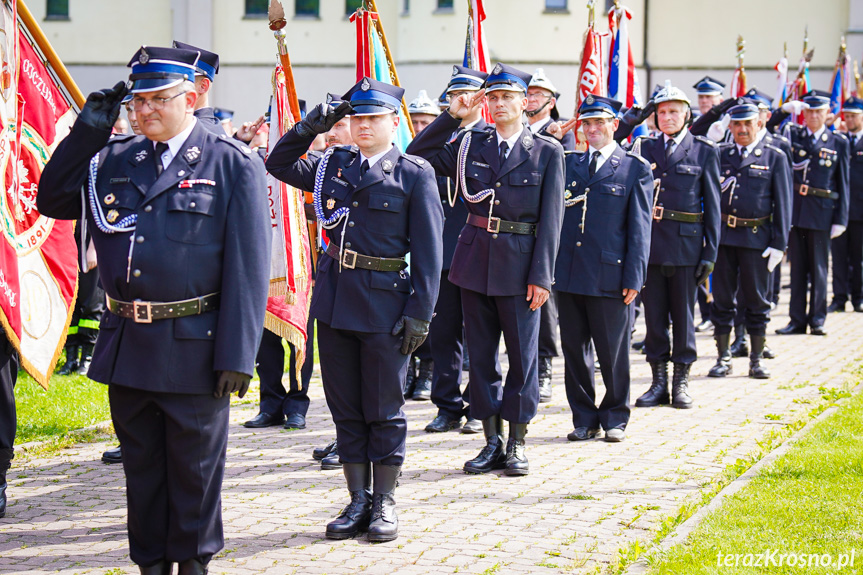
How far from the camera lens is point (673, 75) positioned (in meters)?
33.2

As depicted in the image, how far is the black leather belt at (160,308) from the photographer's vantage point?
14.6 feet

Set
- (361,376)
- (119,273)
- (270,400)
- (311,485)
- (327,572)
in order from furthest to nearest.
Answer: (270,400) → (311,485) → (361,376) → (327,572) → (119,273)

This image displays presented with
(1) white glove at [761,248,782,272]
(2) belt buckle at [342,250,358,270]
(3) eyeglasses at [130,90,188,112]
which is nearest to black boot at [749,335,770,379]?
(1) white glove at [761,248,782,272]

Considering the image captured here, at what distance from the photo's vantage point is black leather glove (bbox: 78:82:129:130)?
4465 millimetres

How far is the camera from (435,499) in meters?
6.37

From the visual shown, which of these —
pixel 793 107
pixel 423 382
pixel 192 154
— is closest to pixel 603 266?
pixel 423 382

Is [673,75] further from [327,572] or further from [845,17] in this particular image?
[327,572]

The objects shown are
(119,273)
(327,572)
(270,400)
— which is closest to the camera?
(119,273)

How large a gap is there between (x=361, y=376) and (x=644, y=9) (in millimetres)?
29261

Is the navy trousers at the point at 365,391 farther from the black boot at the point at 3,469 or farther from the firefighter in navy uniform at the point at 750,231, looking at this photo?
the firefighter in navy uniform at the point at 750,231

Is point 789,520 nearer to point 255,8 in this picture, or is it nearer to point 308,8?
point 308,8

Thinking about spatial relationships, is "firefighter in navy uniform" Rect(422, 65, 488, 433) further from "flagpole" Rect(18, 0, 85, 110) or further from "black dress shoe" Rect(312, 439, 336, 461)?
"flagpole" Rect(18, 0, 85, 110)

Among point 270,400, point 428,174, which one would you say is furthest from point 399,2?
point 428,174

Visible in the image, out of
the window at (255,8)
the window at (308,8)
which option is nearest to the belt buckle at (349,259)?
the window at (308,8)
